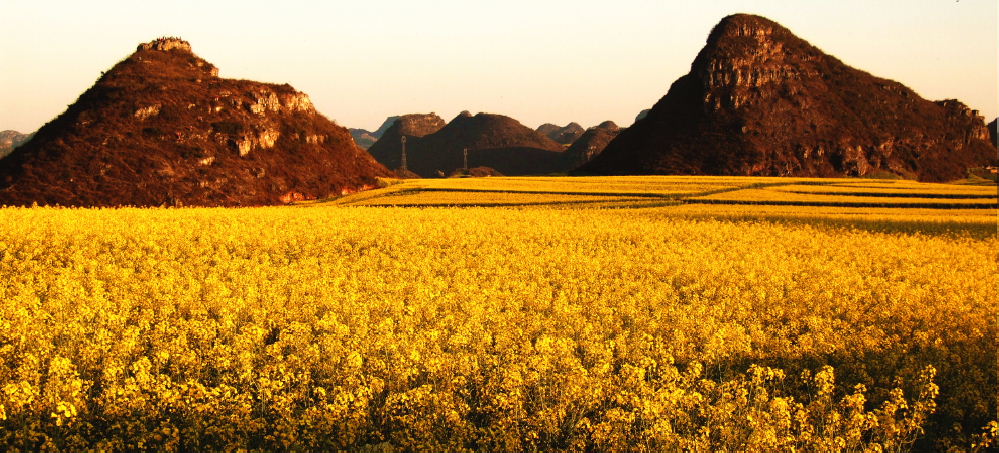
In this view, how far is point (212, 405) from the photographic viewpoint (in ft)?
26.4

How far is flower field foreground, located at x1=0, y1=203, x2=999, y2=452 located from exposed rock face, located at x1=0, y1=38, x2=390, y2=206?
151 ft

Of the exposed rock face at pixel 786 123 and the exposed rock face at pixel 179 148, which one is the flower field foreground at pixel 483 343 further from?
the exposed rock face at pixel 786 123

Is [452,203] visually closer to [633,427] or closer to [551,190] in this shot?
[551,190]

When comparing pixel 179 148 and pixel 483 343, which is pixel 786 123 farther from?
pixel 483 343

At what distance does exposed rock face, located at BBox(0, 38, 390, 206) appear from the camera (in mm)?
64312

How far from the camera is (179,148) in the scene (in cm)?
7212

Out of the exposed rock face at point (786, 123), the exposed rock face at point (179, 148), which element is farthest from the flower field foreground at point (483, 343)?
the exposed rock face at point (786, 123)

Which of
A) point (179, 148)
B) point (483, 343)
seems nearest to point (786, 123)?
point (179, 148)

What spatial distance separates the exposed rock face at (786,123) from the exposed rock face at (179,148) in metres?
69.3

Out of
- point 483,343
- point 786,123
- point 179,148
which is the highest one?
point 786,123

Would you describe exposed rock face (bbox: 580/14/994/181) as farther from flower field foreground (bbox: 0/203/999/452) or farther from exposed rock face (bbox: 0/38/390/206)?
flower field foreground (bbox: 0/203/999/452)

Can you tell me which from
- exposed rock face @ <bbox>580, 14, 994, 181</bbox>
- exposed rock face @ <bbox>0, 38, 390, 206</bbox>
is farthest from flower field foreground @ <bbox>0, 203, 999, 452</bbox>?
exposed rock face @ <bbox>580, 14, 994, 181</bbox>

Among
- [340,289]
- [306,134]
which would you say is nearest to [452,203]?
[340,289]

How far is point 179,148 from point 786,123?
125850 mm
